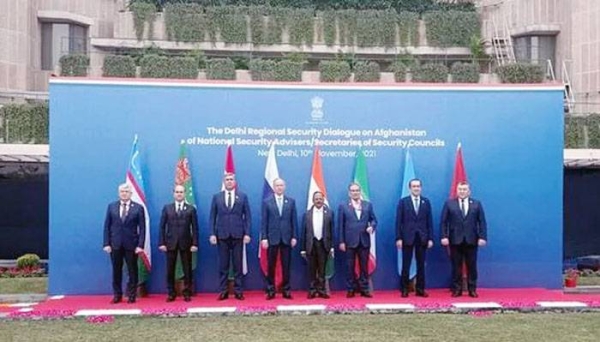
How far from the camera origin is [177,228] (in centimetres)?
922

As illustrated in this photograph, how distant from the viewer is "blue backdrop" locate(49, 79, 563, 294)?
9.77 meters

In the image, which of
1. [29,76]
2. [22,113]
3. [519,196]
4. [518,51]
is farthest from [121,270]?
[518,51]

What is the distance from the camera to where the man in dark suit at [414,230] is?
9.55 m

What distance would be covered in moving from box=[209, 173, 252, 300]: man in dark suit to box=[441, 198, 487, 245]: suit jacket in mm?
2290

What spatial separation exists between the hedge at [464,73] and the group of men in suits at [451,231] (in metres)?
12.9

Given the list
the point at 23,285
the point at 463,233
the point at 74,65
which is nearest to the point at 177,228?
the point at 23,285

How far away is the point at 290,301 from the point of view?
930cm

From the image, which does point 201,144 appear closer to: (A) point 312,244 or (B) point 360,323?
(A) point 312,244

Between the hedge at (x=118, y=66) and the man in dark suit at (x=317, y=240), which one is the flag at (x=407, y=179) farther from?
the hedge at (x=118, y=66)

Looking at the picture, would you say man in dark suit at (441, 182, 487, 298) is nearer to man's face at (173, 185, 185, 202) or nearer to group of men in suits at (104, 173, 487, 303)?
group of men in suits at (104, 173, 487, 303)

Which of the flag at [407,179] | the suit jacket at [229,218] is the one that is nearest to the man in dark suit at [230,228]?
Result: the suit jacket at [229,218]

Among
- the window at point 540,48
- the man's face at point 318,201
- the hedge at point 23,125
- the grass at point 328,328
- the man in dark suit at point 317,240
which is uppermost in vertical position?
the window at point 540,48

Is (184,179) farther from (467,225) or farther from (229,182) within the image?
(467,225)

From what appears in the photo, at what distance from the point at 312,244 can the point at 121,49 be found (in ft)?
57.0
